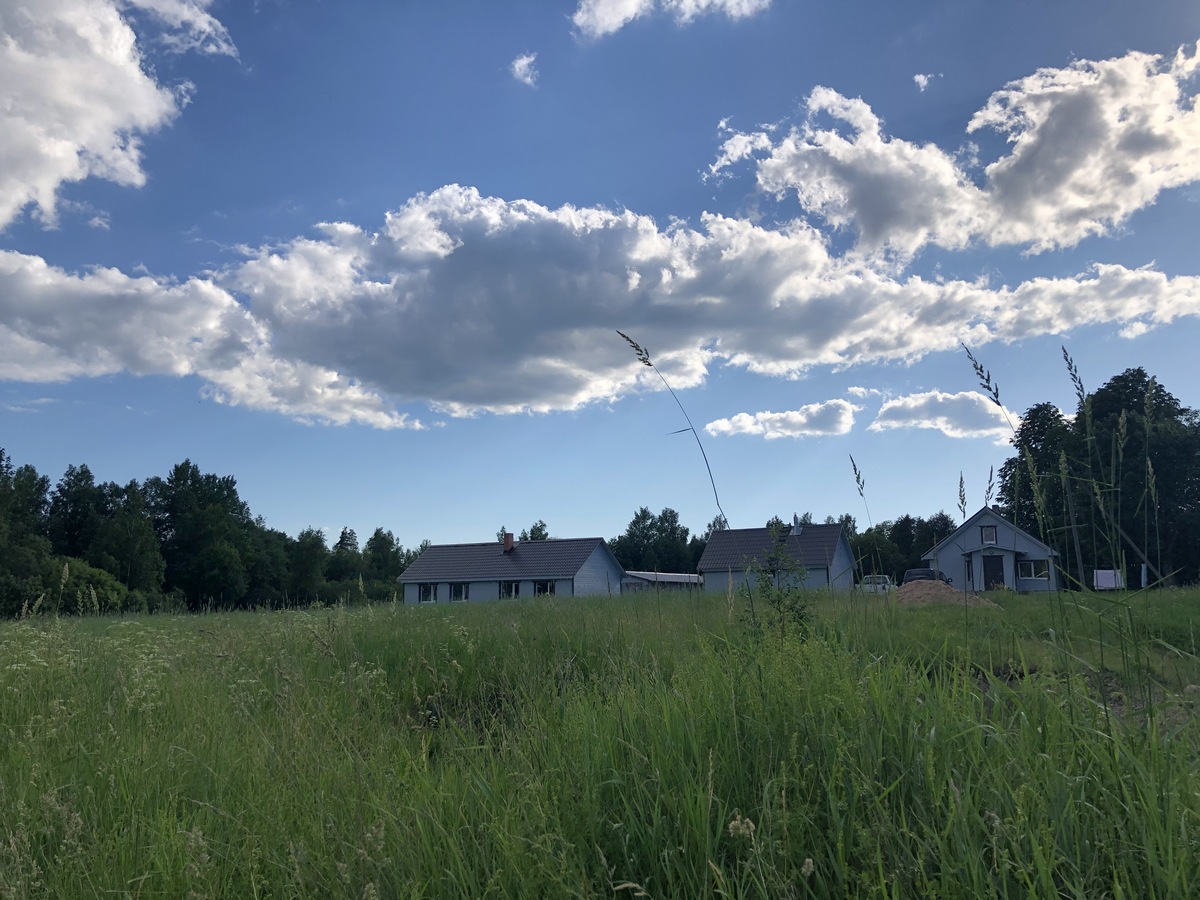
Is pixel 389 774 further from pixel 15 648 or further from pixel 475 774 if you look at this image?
pixel 15 648

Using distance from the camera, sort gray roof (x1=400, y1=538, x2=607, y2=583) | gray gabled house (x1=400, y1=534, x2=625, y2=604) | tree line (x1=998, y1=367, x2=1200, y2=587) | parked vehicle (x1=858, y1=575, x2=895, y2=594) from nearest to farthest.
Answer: tree line (x1=998, y1=367, x2=1200, y2=587)
parked vehicle (x1=858, y1=575, x2=895, y2=594)
gray gabled house (x1=400, y1=534, x2=625, y2=604)
gray roof (x1=400, y1=538, x2=607, y2=583)

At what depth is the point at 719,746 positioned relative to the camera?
291cm

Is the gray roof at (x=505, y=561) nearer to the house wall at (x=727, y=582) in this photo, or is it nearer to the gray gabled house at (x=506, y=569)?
the gray gabled house at (x=506, y=569)

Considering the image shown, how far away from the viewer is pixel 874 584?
16.3ft

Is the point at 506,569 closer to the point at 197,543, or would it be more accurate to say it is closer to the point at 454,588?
the point at 454,588

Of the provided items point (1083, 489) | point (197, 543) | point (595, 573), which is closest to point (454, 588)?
point (595, 573)

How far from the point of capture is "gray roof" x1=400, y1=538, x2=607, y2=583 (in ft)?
178

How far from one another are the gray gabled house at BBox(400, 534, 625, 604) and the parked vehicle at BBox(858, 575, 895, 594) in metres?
47.7

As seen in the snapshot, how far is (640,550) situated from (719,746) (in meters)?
76.0

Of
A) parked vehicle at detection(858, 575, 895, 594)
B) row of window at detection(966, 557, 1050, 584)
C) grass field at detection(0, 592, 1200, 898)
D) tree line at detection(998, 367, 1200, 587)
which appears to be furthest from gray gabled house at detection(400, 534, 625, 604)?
tree line at detection(998, 367, 1200, 587)

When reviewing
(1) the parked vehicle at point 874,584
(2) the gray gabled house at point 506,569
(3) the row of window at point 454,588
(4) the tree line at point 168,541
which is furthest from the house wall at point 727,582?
(4) the tree line at point 168,541

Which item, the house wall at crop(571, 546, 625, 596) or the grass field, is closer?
the grass field

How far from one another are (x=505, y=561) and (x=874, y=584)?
172 feet

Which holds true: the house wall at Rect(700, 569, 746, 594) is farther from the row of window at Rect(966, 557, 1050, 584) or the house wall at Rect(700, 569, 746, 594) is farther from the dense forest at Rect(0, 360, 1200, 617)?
the dense forest at Rect(0, 360, 1200, 617)
